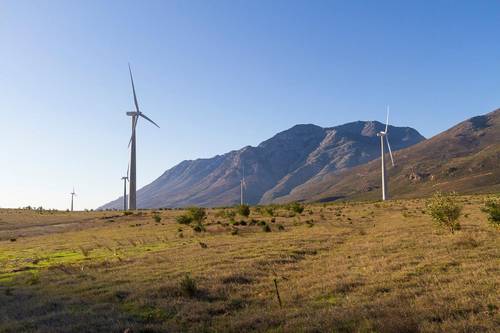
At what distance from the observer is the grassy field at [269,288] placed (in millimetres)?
14211

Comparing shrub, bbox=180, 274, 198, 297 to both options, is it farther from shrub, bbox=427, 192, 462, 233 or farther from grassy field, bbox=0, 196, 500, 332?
shrub, bbox=427, 192, 462, 233

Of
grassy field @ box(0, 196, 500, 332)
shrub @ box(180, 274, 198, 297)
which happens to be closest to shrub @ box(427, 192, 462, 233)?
grassy field @ box(0, 196, 500, 332)

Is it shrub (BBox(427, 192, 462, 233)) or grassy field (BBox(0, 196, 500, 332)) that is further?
shrub (BBox(427, 192, 462, 233))

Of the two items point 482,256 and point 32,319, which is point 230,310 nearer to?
point 32,319

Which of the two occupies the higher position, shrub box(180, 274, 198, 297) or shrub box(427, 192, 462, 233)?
shrub box(427, 192, 462, 233)

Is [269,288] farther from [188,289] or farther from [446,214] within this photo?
[446,214]

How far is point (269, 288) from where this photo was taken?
20062mm

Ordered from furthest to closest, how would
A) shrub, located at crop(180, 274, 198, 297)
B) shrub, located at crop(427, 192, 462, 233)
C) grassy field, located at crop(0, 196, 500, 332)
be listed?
shrub, located at crop(427, 192, 462, 233) < shrub, located at crop(180, 274, 198, 297) < grassy field, located at crop(0, 196, 500, 332)

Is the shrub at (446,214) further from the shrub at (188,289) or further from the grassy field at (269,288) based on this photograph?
the shrub at (188,289)

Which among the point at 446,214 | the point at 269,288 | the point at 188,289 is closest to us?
the point at 188,289

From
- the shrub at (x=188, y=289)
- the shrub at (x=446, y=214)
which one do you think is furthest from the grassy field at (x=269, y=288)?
the shrub at (x=446, y=214)

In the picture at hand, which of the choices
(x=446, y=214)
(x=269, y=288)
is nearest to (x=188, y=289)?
(x=269, y=288)

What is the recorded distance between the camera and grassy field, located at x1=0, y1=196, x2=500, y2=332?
14.2 m

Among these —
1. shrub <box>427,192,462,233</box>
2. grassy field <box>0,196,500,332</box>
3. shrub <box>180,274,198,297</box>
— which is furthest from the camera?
shrub <box>427,192,462,233</box>
